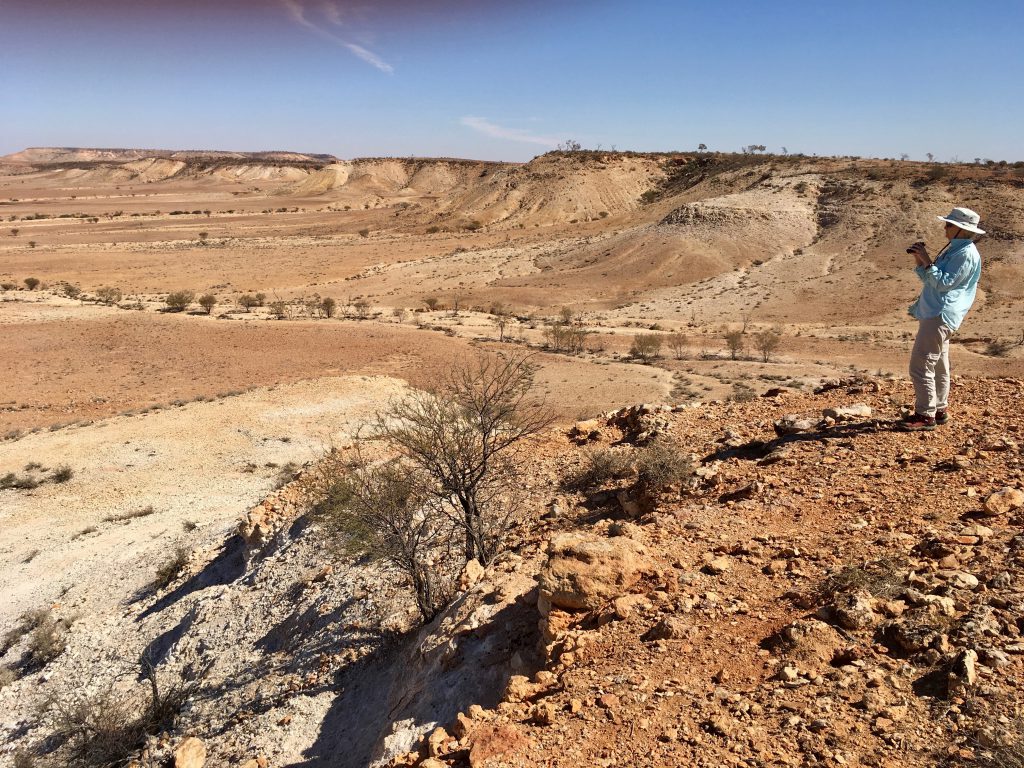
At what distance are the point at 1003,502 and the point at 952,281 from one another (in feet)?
6.86

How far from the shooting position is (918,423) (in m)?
5.89

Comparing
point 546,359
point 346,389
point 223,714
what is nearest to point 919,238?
point 546,359

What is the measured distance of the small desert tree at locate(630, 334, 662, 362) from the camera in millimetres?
23750

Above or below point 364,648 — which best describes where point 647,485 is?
above

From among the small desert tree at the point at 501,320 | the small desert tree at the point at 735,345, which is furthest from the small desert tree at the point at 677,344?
the small desert tree at the point at 501,320

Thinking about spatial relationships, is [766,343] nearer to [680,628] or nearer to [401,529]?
[401,529]

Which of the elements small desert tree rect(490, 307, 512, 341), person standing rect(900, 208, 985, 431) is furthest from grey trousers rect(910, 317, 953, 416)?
small desert tree rect(490, 307, 512, 341)

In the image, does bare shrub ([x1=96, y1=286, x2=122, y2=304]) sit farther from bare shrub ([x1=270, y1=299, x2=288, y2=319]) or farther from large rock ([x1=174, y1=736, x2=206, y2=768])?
large rock ([x1=174, y1=736, x2=206, y2=768])

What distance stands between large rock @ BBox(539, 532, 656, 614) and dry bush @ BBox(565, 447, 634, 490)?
8.47 ft

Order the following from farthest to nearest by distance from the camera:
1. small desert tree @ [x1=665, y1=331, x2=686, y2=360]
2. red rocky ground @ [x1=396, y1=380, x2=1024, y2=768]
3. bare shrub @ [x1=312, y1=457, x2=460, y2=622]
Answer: small desert tree @ [x1=665, y1=331, x2=686, y2=360] < bare shrub @ [x1=312, y1=457, x2=460, y2=622] < red rocky ground @ [x1=396, y1=380, x2=1024, y2=768]

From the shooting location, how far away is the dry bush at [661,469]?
605 centimetres

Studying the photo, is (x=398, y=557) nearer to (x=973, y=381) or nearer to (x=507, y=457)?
(x=507, y=457)

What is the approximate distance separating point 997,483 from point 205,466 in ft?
46.8

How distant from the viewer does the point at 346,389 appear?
1823cm
